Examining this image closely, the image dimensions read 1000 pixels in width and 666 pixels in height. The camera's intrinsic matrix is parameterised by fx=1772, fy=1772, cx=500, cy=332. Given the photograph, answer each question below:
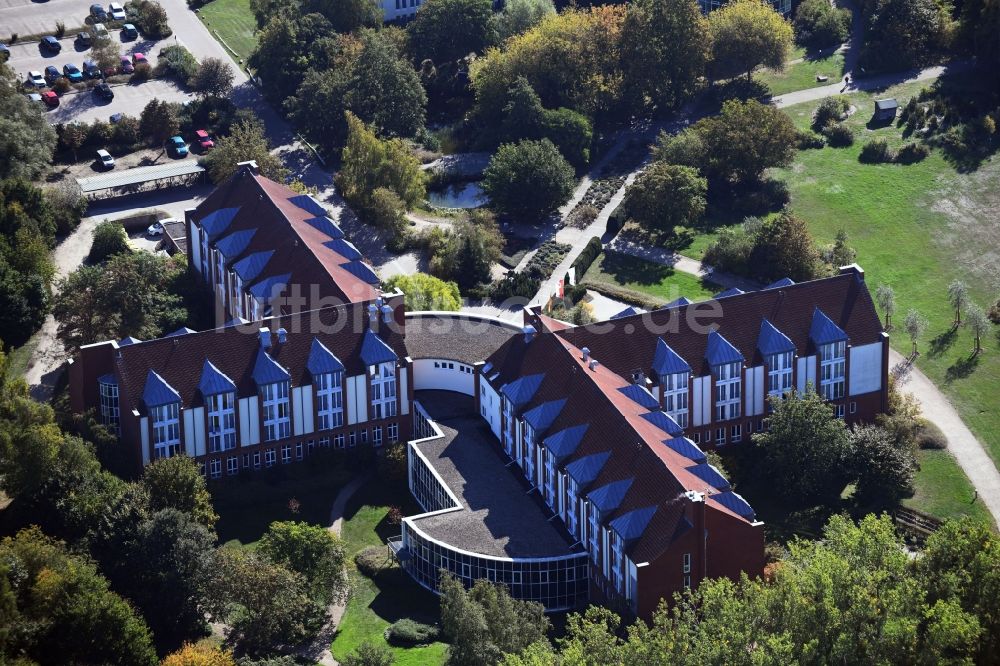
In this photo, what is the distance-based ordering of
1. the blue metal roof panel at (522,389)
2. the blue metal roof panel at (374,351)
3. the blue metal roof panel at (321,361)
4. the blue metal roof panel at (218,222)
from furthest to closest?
1. the blue metal roof panel at (218,222)
2. the blue metal roof panel at (374,351)
3. the blue metal roof panel at (321,361)
4. the blue metal roof panel at (522,389)

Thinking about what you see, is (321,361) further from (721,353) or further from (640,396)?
(721,353)

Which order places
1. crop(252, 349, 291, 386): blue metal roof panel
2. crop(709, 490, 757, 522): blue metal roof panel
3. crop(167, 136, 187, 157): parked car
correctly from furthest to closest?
crop(167, 136, 187, 157): parked car, crop(252, 349, 291, 386): blue metal roof panel, crop(709, 490, 757, 522): blue metal roof panel

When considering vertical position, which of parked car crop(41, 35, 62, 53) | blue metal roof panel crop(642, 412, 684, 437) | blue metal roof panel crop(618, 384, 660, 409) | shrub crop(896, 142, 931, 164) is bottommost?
shrub crop(896, 142, 931, 164)

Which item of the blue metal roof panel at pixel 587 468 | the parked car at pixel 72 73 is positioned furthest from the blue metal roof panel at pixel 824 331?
the parked car at pixel 72 73

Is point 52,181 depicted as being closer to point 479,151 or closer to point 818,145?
point 479,151

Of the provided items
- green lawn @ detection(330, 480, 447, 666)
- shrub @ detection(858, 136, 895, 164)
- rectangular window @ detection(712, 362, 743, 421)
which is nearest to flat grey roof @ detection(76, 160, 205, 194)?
green lawn @ detection(330, 480, 447, 666)

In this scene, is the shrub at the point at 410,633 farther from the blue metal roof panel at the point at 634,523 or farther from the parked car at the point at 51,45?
the parked car at the point at 51,45

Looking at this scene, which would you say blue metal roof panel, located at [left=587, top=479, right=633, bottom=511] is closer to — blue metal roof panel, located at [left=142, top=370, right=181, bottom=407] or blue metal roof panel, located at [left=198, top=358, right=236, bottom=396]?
blue metal roof panel, located at [left=198, top=358, right=236, bottom=396]

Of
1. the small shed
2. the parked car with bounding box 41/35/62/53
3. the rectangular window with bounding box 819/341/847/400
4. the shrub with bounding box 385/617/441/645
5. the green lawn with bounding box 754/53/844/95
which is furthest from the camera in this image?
the parked car with bounding box 41/35/62/53
